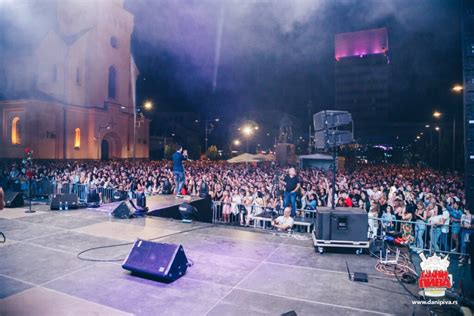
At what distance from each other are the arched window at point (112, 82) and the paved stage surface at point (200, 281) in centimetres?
3491

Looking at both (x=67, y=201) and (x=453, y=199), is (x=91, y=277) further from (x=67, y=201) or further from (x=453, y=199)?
(x=453, y=199)

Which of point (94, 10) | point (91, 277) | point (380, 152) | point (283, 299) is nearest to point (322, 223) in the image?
point (283, 299)

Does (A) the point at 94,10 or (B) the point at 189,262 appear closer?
(B) the point at 189,262

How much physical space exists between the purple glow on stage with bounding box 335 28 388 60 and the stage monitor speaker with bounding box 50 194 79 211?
405 ft

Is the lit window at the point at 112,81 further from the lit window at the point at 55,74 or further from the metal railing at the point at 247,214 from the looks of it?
the metal railing at the point at 247,214

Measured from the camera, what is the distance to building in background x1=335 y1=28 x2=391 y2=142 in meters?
100

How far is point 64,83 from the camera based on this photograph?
33031 millimetres

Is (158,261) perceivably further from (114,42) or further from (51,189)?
(114,42)

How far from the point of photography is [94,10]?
119 ft

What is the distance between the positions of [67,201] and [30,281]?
6589mm

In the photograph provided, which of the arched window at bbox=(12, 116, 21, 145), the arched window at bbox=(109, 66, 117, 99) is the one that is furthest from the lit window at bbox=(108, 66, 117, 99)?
the arched window at bbox=(12, 116, 21, 145)

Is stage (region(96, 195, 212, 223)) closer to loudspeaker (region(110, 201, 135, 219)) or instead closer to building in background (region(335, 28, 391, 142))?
loudspeaker (region(110, 201, 135, 219))

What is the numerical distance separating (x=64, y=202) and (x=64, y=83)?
90.6ft

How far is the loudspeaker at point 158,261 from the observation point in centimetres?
484
